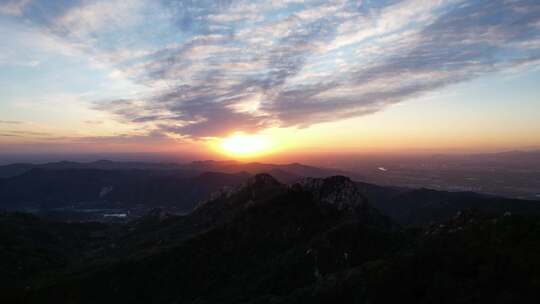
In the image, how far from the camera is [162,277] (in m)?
102

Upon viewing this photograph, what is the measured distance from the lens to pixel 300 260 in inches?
3733

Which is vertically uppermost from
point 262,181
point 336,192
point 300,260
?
point 262,181

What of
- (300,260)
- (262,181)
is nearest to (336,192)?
(262,181)

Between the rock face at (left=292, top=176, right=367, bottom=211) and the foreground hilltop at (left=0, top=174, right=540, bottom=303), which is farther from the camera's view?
the rock face at (left=292, top=176, right=367, bottom=211)

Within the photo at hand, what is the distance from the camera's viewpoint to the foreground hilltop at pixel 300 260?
5638 cm

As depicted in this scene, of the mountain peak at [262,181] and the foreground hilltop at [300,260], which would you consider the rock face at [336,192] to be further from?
the mountain peak at [262,181]

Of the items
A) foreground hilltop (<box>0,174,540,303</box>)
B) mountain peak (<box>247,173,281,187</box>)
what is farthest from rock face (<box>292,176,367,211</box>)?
mountain peak (<box>247,173,281,187</box>)

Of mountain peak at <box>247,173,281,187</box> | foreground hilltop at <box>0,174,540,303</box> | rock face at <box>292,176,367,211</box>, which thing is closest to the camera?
foreground hilltop at <box>0,174,540,303</box>

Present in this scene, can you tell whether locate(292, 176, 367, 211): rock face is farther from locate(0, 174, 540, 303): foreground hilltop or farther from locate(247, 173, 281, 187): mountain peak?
locate(247, 173, 281, 187): mountain peak

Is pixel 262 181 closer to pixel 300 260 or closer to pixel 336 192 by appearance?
pixel 336 192

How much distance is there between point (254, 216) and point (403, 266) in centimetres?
7190

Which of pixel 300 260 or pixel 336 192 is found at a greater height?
pixel 336 192

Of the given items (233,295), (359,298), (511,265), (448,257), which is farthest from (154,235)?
(511,265)

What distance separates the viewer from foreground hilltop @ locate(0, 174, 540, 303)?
185 feet
